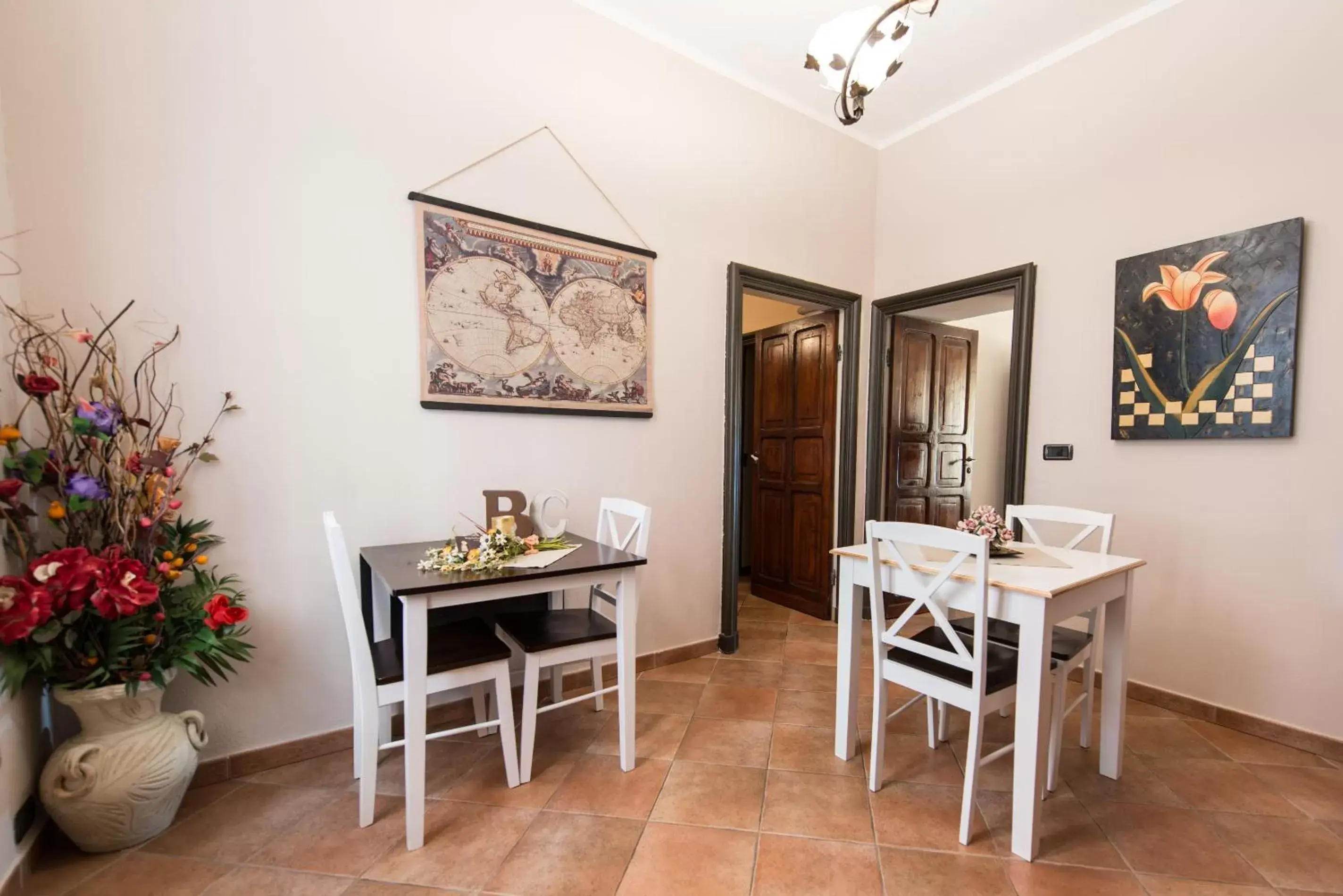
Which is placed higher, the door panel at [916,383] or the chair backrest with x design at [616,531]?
the door panel at [916,383]

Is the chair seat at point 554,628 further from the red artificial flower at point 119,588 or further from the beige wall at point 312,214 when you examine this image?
the red artificial flower at point 119,588

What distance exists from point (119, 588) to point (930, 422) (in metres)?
4.12

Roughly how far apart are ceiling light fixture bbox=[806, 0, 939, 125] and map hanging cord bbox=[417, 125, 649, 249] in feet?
4.00

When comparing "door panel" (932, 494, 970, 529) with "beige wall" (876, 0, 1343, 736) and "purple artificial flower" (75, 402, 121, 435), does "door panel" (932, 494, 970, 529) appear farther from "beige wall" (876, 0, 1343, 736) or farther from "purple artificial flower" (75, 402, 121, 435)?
"purple artificial flower" (75, 402, 121, 435)

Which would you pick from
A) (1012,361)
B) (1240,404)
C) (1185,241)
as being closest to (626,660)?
(1012,361)

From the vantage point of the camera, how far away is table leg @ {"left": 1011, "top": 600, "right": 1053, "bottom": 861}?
4.94ft

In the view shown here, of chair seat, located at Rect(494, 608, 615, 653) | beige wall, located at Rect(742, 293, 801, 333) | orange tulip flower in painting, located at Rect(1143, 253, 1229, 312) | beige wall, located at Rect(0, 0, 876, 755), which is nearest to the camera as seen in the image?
beige wall, located at Rect(0, 0, 876, 755)

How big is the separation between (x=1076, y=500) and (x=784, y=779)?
2.08 meters

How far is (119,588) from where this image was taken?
4.61 feet

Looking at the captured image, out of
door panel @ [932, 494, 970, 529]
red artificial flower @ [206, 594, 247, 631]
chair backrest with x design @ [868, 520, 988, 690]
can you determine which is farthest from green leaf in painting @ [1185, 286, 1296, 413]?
red artificial flower @ [206, 594, 247, 631]

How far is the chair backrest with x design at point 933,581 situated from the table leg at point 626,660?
32.5 inches

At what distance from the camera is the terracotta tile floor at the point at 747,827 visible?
1.46 meters

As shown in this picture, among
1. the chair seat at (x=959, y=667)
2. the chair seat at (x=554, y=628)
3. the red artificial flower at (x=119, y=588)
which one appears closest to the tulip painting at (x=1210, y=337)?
the chair seat at (x=959, y=667)

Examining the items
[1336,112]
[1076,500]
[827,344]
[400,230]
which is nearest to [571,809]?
[400,230]
